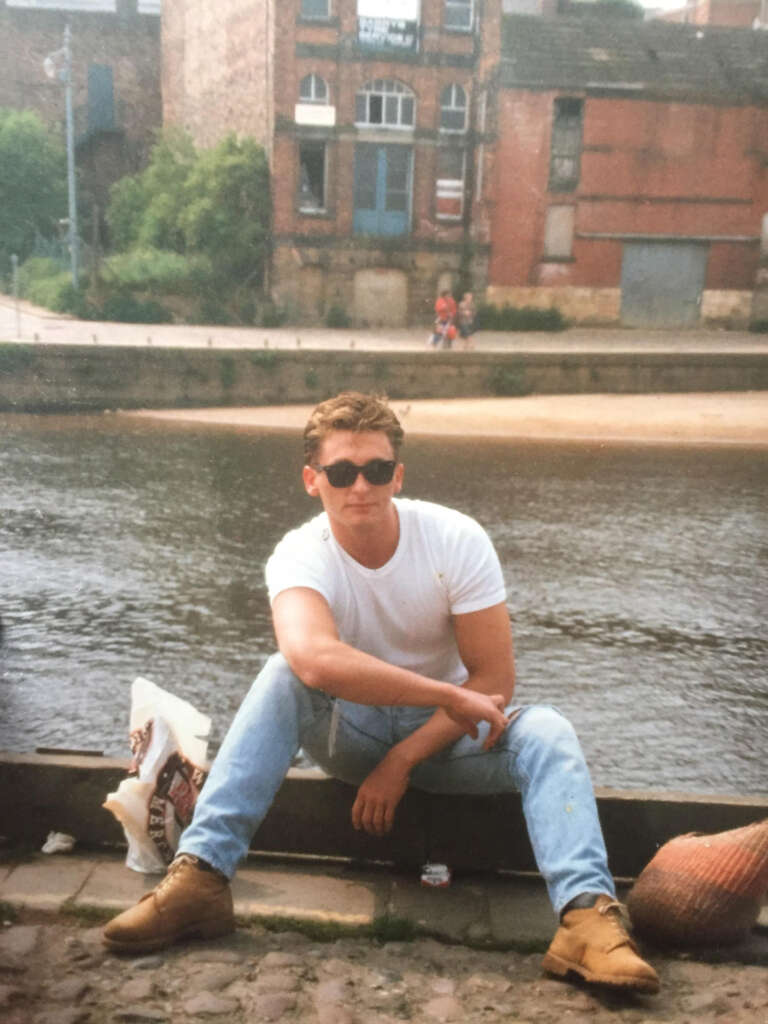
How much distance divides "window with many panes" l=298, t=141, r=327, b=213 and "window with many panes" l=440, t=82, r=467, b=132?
6.47 ft

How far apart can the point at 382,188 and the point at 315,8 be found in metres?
3.14

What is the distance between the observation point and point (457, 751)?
7.97 ft

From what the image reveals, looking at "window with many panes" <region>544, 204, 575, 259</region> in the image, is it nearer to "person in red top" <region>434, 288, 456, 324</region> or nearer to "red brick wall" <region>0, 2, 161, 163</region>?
"person in red top" <region>434, 288, 456, 324</region>

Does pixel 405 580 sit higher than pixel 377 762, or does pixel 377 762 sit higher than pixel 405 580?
pixel 405 580

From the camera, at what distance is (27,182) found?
28.0ft

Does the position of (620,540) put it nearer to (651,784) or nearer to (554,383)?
(651,784)

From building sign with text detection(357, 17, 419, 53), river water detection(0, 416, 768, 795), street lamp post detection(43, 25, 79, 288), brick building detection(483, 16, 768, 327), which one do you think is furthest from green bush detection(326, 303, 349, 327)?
street lamp post detection(43, 25, 79, 288)

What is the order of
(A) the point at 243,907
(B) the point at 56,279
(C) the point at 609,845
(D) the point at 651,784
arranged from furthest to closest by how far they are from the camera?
(B) the point at 56,279
(D) the point at 651,784
(C) the point at 609,845
(A) the point at 243,907

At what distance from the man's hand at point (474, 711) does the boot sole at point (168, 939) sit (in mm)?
570

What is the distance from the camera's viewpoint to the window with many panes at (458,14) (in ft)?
54.4

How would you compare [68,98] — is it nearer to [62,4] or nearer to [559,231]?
[62,4]

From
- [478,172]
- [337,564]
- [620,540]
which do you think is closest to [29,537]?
[620,540]

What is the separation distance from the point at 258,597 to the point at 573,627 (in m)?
1.75

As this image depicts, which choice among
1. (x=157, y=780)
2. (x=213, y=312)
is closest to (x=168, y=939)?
(x=157, y=780)
